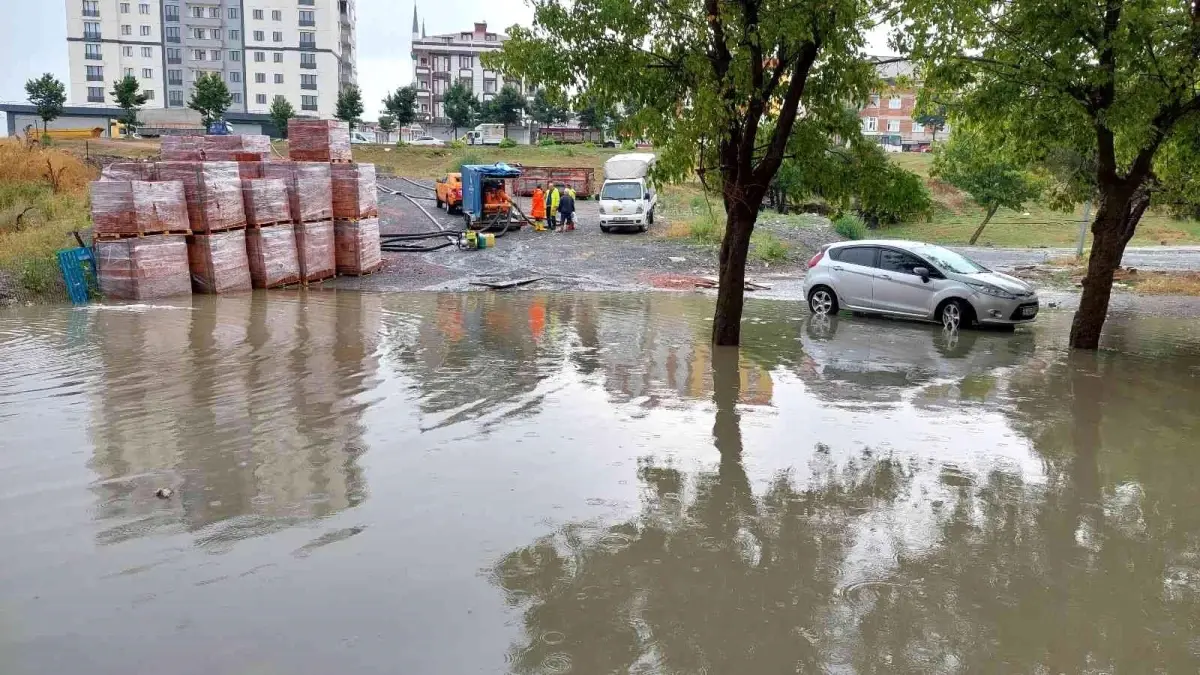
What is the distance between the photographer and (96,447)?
7051 mm

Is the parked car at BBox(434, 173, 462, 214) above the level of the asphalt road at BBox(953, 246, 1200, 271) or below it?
above

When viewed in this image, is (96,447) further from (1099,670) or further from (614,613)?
(1099,670)

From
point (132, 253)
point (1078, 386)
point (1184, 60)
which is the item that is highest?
point (1184, 60)

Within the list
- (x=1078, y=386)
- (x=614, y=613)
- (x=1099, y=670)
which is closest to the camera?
(x=1099, y=670)

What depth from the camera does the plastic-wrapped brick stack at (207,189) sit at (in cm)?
1738

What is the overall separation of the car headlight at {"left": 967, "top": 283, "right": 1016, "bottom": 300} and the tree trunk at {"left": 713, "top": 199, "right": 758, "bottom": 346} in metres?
4.78

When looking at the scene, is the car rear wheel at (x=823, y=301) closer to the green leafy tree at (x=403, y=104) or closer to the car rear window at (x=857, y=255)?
the car rear window at (x=857, y=255)

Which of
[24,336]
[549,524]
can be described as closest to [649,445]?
[549,524]

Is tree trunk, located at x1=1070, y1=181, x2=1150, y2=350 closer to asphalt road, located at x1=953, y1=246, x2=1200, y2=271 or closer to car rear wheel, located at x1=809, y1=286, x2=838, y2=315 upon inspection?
car rear wheel, located at x1=809, y1=286, x2=838, y2=315

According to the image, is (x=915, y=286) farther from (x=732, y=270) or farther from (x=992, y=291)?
(x=732, y=270)

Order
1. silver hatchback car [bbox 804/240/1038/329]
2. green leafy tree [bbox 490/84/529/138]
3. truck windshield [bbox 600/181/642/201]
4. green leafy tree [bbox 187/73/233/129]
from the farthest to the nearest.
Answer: green leafy tree [bbox 490/84/529/138], green leafy tree [bbox 187/73/233/129], truck windshield [bbox 600/181/642/201], silver hatchback car [bbox 804/240/1038/329]

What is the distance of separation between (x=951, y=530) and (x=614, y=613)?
237 centimetres

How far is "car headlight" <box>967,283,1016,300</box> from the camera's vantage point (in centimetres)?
1480

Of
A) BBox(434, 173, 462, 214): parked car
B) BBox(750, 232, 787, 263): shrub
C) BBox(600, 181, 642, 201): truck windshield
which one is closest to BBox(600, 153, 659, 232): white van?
BBox(600, 181, 642, 201): truck windshield
